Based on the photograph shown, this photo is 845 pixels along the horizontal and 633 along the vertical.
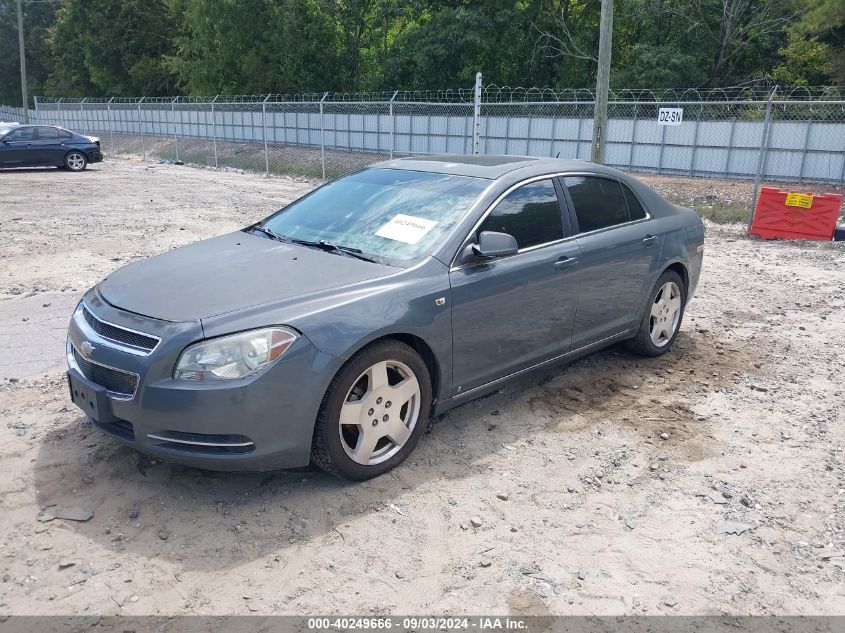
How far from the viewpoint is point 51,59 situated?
213 feet

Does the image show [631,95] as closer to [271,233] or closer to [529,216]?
[529,216]

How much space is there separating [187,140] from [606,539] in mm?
36159

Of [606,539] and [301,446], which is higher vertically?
[301,446]

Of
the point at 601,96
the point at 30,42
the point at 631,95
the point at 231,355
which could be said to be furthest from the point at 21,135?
the point at 30,42

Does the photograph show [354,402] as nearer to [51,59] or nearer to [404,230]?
[404,230]

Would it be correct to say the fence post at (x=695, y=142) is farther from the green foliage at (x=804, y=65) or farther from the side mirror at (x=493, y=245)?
the side mirror at (x=493, y=245)

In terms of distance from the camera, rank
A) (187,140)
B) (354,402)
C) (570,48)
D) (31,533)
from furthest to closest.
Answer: (187,140) < (570,48) < (354,402) < (31,533)

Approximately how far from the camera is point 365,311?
3.67 m

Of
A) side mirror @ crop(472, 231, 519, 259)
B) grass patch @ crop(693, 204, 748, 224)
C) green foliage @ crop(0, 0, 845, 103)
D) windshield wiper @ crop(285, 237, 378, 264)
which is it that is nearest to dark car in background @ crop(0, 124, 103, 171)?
green foliage @ crop(0, 0, 845, 103)

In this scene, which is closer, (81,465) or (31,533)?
(31,533)

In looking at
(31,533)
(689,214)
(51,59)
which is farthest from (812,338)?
A: (51,59)

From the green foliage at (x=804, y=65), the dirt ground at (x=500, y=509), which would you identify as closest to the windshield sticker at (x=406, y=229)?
the dirt ground at (x=500, y=509)

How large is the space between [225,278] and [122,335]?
61 centimetres

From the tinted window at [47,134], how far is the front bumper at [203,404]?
2157 cm
